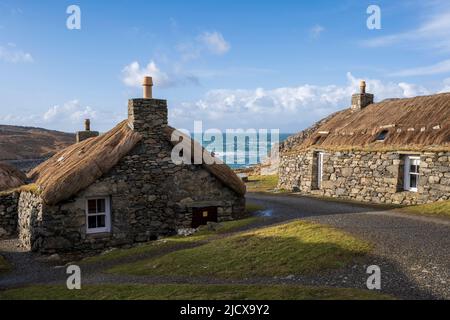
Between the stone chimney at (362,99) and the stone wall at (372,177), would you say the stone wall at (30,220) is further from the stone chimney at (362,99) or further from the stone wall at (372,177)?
the stone chimney at (362,99)

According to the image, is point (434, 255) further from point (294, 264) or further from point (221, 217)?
point (221, 217)

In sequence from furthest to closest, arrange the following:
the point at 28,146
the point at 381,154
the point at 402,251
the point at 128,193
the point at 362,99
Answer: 1. the point at 28,146
2. the point at 362,99
3. the point at 381,154
4. the point at 128,193
5. the point at 402,251

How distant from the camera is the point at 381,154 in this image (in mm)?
24781

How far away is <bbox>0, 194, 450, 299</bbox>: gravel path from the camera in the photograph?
10.4 meters

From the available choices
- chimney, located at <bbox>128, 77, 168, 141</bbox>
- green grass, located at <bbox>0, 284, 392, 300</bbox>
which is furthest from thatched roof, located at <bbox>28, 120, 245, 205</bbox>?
green grass, located at <bbox>0, 284, 392, 300</bbox>

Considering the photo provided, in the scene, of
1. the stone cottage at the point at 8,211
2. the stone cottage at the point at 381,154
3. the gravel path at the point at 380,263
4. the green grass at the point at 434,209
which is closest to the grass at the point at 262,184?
the stone cottage at the point at 381,154

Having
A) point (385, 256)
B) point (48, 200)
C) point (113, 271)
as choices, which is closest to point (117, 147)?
point (48, 200)

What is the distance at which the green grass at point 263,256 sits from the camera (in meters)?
12.3

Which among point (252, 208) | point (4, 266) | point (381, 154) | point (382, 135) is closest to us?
point (4, 266)

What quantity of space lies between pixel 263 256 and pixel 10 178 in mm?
17306

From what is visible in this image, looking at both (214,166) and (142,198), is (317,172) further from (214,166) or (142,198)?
(142,198)

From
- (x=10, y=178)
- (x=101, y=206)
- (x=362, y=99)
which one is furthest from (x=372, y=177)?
(x=10, y=178)

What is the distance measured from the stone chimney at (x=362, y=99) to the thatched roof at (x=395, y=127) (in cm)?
59
